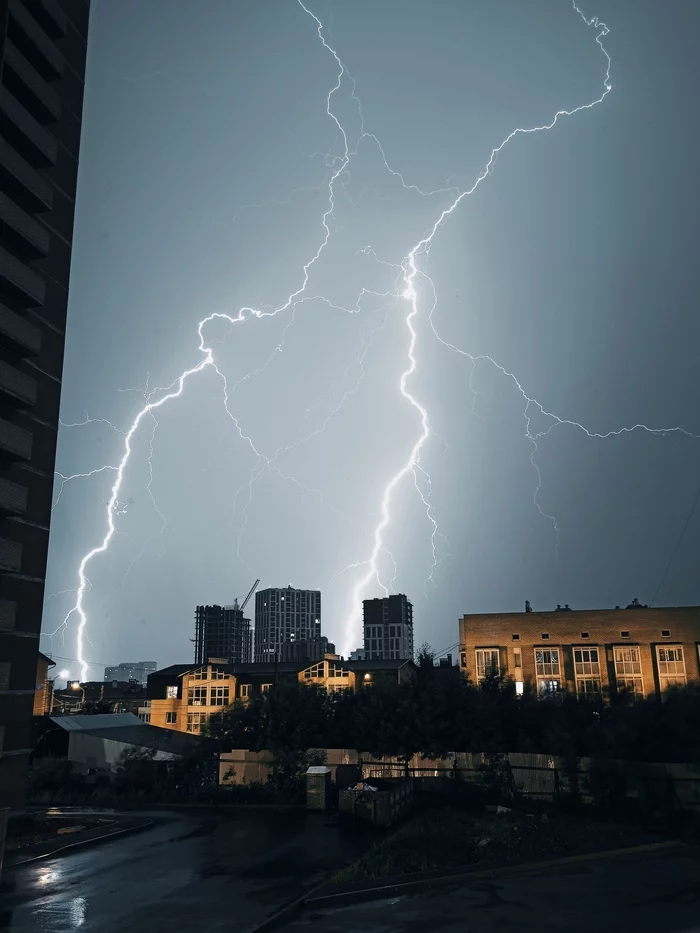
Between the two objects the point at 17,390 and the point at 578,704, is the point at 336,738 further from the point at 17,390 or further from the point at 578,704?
the point at 17,390

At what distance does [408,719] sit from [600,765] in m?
6.17

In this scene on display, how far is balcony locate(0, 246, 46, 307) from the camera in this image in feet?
70.0

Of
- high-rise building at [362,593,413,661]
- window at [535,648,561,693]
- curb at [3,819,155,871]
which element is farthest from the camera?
high-rise building at [362,593,413,661]

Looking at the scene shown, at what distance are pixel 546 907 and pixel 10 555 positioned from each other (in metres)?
16.5

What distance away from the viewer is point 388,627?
158375 millimetres

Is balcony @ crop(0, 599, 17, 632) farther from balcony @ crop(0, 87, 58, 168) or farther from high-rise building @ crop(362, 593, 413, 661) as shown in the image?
high-rise building @ crop(362, 593, 413, 661)

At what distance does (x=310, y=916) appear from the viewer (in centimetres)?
1141

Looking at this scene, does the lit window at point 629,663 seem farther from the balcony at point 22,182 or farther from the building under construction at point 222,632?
the building under construction at point 222,632

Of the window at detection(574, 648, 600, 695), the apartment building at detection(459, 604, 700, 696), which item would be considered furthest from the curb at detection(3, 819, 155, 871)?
the window at detection(574, 648, 600, 695)

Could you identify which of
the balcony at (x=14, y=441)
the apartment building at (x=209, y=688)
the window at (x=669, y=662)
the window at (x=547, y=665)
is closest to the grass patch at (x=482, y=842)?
the balcony at (x=14, y=441)

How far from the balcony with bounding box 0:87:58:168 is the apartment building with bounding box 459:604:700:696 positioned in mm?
39117

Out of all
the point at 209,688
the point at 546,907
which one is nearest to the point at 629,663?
the point at 209,688

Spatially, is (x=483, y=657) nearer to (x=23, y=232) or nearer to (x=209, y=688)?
(x=209, y=688)

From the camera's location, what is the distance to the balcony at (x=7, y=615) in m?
21.0
